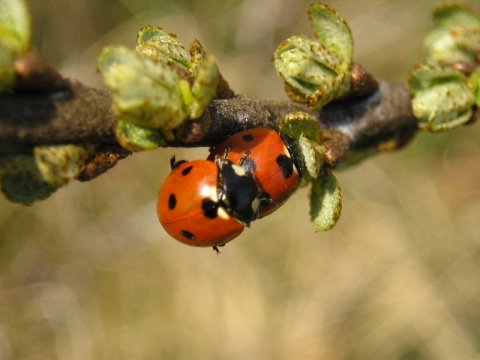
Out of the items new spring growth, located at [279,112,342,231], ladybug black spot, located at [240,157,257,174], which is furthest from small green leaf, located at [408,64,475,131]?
ladybug black spot, located at [240,157,257,174]

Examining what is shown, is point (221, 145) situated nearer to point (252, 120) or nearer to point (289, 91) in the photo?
point (252, 120)

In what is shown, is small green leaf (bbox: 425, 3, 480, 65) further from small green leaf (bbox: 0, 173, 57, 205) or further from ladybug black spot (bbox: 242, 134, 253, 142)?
small green leaf (bbox: 0, 173, 57, 205)

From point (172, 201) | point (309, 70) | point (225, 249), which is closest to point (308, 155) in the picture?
point (309, 70)

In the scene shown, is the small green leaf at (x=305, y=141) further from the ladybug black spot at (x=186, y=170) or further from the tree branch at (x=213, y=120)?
the ladybug black spot at (x=186, y=170)

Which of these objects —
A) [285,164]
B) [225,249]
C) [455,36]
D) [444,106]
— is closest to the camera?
[285,164]

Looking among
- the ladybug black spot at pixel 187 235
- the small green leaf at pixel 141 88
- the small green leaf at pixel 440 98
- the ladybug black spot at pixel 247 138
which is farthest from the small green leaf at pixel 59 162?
the small green leaf at pixel 440 98

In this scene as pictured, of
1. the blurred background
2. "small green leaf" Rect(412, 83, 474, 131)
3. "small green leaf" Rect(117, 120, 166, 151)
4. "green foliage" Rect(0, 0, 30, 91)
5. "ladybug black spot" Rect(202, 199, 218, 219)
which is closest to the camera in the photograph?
"green foliage" Rect(0, 0, 30, 91)

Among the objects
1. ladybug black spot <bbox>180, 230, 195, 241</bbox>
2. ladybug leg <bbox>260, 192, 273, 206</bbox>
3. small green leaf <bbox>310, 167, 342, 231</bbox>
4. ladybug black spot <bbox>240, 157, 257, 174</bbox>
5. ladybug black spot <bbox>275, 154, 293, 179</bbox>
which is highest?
ladybug black spot <bbox>240, 157, 257, 174</bbox>

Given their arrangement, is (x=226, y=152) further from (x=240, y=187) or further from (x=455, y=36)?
(x=455, y=36)
